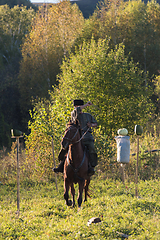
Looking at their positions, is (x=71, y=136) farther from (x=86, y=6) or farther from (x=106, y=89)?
(x=86, y=6)

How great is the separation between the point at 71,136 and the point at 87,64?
1450 centimetres

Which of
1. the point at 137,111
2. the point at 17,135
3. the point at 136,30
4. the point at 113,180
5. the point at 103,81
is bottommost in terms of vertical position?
the point at 113,180

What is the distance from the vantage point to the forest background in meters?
20.3

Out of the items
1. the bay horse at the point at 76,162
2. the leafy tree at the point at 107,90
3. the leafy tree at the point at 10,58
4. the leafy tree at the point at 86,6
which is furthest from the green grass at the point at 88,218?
the leafy tree at the point at 86,6

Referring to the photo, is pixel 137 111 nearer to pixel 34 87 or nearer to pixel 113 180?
pixel 113 180

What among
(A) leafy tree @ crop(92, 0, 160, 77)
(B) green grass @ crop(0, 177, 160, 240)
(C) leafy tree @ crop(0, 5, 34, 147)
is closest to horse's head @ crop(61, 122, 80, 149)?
(B) green grass @ crop(0, 177, 160, 240)

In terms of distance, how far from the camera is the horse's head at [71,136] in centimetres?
667

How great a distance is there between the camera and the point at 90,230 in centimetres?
575

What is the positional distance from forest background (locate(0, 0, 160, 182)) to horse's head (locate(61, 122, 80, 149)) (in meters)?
11.9

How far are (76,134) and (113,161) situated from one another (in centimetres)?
696

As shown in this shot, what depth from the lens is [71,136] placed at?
22.2ft

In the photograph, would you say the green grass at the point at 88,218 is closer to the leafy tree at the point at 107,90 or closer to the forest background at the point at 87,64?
the leafy tree at the point at 107,90

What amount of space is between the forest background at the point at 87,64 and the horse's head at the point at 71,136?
1191 centimetres

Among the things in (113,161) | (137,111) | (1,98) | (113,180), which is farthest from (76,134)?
(1,98)
